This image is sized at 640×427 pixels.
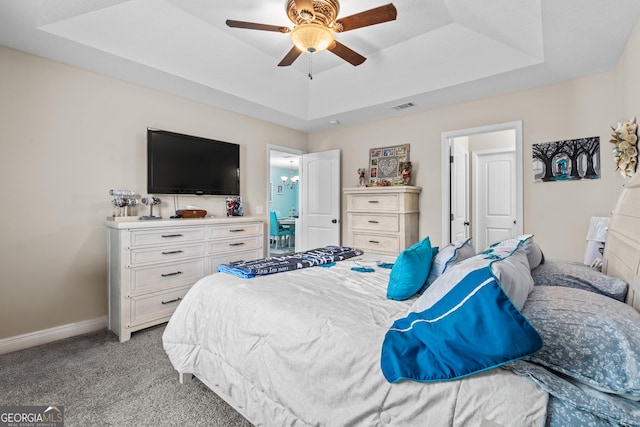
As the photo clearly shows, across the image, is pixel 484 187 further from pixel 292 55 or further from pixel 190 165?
pixel 190 165

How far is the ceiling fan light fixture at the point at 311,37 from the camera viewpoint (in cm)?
206

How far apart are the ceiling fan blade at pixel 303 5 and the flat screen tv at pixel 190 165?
6.91 feet

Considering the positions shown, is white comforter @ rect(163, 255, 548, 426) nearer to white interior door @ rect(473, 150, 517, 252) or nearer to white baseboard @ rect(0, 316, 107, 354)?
white baseboard @ rect(0, 316, 107, 354)

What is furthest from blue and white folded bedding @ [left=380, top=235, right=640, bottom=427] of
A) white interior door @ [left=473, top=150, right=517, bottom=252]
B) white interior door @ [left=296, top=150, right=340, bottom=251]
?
white interior door @ [left=473, top=150, right=517, bottom=252]

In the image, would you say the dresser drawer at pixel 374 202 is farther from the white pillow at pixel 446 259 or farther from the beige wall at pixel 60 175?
the beige wall at pixel 60 175

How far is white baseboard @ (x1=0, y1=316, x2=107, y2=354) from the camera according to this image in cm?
249

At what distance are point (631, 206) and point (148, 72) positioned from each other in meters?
3.73

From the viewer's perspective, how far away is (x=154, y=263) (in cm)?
287

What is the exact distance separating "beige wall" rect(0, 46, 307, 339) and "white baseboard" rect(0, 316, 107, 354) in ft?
0.15

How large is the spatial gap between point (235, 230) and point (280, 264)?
157cm

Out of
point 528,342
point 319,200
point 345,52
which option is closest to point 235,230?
point 319,200

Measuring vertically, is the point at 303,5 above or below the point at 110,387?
above

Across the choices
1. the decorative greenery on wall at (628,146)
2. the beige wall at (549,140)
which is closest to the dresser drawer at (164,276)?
the beige wall at (549,140)

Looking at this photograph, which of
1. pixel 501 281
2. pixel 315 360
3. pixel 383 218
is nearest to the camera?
pixel 501 281
